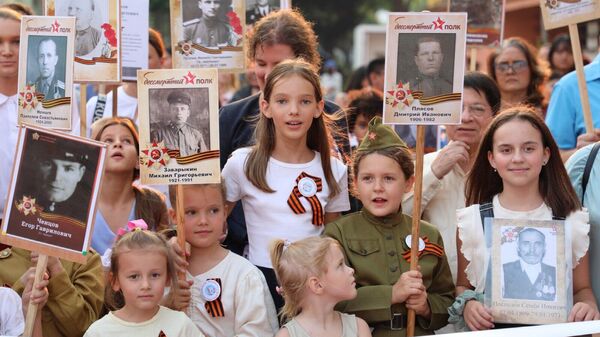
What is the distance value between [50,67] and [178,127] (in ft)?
2.69

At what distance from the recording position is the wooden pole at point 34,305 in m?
4.75

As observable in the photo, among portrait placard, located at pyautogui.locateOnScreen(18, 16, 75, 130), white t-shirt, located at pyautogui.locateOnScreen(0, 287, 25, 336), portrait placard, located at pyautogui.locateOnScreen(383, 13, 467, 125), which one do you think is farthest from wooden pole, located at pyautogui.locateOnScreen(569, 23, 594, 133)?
white t-shirt, located at pyautogui.locateOnScreen(0, 287, 25, 336)

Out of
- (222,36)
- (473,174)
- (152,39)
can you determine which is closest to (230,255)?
(473,174)

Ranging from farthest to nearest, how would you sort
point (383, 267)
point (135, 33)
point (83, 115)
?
point (135, 33) < point (83, 115) < point (383, 267)

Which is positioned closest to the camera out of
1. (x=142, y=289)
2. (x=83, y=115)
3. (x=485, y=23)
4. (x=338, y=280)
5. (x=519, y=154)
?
(x=142, y=289)

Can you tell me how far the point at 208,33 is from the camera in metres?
6.54

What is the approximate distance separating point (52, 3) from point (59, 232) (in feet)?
6.43

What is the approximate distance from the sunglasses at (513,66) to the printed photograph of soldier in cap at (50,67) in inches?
161

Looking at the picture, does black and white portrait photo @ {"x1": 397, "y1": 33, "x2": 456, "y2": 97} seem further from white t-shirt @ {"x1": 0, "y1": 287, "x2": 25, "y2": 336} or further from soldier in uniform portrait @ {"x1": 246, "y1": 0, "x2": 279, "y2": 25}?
white t-shirt @ {"x1": 0, "y1": 287, "x2": 25, "y2": 336}

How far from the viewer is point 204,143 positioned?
5.25m

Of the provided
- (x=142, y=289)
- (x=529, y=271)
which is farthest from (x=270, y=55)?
(x=529, y=271)

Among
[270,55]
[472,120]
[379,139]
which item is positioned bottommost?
[379,139]

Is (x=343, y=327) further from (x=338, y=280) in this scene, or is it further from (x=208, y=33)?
(x=208, y=33)

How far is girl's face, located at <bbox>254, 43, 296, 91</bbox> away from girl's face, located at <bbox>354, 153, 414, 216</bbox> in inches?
38.0
